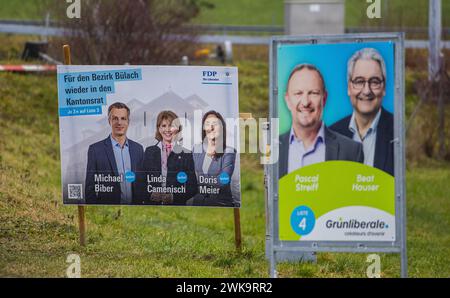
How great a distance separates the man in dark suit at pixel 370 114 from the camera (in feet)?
29.5

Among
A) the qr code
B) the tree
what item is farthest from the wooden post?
the tree

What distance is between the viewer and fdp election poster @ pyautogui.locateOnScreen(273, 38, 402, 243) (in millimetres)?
9016

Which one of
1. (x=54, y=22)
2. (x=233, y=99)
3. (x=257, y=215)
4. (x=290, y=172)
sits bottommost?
(x=257, y=215)

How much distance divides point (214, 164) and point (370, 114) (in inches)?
82.3

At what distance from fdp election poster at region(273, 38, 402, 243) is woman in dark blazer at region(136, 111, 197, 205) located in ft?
5.26

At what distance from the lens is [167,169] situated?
10.5m

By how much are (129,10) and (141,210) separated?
8.50 meters

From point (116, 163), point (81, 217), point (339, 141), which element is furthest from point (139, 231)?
point (339, 141)

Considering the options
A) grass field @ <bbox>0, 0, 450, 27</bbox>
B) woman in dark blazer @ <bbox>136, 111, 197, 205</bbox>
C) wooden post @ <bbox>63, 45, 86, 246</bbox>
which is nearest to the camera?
woman in dark blazer @ <bbox>136, 111, 197, 205</bbox>

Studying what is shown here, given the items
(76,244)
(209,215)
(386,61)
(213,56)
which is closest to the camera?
(386,61)

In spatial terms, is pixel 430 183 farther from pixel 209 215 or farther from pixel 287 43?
pixel 287 43

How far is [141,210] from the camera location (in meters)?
15.3

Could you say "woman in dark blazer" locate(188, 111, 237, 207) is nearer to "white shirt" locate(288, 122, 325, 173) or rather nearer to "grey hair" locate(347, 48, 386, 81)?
"white shirt" locate(288, 122, 325, 173)
